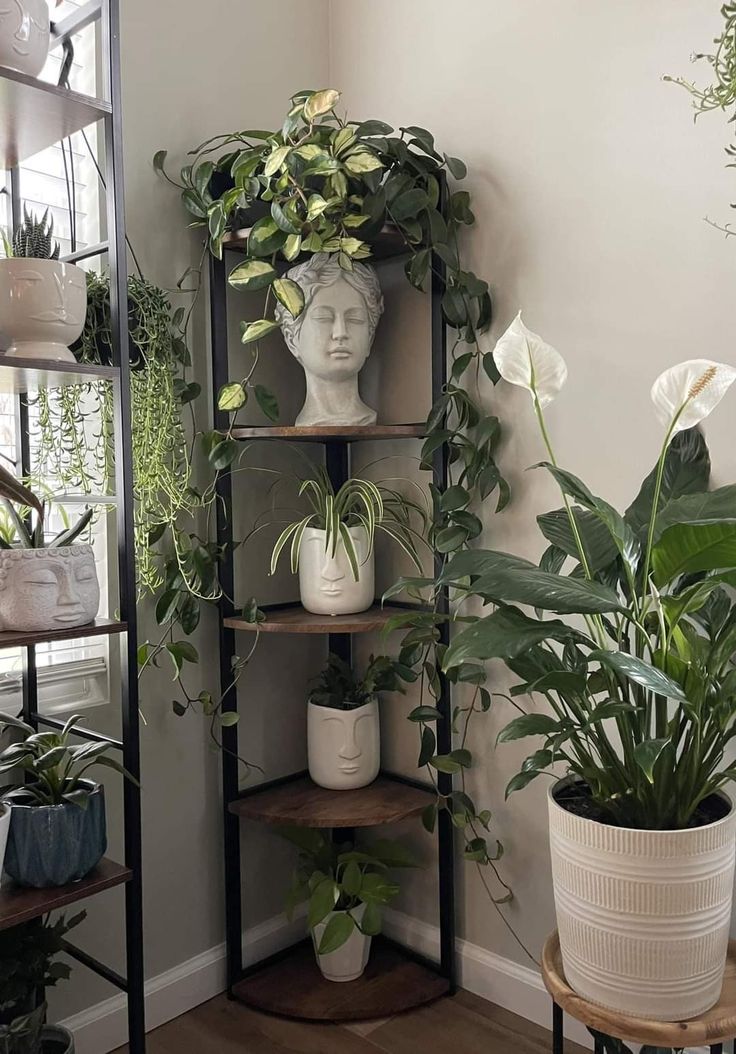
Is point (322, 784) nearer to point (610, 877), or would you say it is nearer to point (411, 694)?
point (411, 694)

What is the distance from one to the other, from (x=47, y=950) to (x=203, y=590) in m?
0.74

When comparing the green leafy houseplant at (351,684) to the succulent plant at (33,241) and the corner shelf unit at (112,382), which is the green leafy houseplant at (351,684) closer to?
the corner shelf unit at (112,382)

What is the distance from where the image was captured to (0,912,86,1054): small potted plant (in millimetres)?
1415

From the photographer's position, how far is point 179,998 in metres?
1.96

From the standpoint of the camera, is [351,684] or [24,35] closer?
[24,35]

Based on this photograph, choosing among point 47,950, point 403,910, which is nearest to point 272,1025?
point 403,910

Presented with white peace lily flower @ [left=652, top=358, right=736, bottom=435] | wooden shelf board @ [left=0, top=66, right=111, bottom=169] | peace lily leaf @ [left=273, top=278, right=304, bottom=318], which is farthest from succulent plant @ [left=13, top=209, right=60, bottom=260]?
white peace lily flower @ [left=652, top=358, right=736, bottom=435]

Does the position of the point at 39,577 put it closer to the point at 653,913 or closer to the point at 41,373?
the point at 41,373

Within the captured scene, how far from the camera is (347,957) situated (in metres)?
2.03

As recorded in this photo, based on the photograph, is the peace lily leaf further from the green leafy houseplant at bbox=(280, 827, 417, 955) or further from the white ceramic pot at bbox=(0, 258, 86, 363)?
the green leafy houseplant at bbox=(280, 827, 417, 955)

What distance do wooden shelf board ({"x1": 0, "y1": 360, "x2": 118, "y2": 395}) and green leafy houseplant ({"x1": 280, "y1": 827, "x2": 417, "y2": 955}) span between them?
3.79 ft

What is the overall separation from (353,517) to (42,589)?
2.51 ft

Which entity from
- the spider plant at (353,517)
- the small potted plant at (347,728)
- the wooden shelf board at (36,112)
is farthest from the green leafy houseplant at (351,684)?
the wooden shelf board at (36,112)

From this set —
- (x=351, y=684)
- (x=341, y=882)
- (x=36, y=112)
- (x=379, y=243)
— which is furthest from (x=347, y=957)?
(x=36, y=112)
